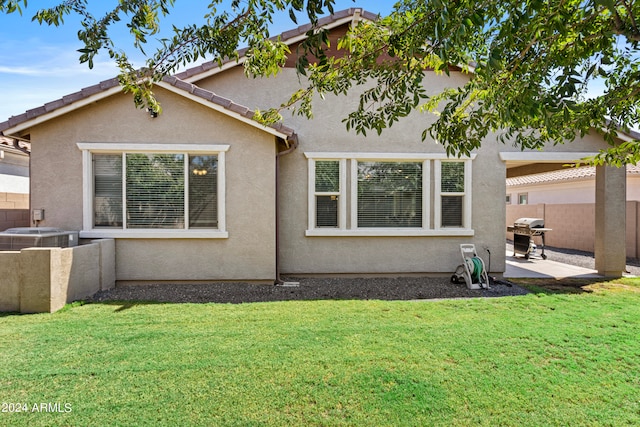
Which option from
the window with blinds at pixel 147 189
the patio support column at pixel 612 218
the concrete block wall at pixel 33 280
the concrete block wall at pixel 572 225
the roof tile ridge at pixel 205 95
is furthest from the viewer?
the concrete block wall at pixel 572 225

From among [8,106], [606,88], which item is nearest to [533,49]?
[606,88]

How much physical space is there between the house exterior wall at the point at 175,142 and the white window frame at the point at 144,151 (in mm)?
122

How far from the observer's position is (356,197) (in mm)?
9539

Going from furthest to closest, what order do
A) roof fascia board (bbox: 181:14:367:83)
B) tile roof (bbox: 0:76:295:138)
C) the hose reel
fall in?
roof fascia board (bbox: 181:14:367:83) → the hose reel → tile roof (bbox: 0:76:295:138)

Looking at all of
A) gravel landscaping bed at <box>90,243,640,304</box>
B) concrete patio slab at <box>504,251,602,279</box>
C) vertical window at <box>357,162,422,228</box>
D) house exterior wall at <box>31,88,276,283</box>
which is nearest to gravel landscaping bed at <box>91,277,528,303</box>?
gravel landscaping bed at <box>90,243,640,304</box>

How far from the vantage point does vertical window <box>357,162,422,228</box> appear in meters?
9.64

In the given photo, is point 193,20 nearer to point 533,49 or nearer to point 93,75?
point 533,49

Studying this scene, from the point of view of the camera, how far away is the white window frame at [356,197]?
31.0ft

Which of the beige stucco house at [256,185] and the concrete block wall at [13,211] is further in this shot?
the concrete block wall at [13,211]

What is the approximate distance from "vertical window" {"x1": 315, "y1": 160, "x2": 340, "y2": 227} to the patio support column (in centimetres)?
739

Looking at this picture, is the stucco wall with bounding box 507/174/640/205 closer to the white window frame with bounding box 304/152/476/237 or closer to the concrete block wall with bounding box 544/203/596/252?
the concrete block wall with bounding box 544/203/596/252

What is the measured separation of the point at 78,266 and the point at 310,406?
6013 millimetres

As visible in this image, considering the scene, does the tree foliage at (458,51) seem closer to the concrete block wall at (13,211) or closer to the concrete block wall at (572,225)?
the concrete block wall at (13,211)

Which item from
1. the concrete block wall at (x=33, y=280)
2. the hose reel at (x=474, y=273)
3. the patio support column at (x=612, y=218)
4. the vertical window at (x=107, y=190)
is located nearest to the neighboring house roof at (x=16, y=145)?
the vertical window at (x=107, y=190)
